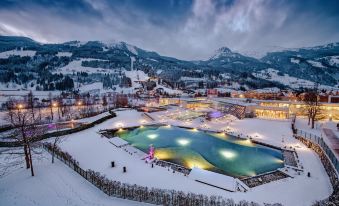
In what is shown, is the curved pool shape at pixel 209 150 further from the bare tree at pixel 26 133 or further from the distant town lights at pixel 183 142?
the bare tree at pixel 26 133

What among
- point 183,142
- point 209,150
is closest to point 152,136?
point 183,142

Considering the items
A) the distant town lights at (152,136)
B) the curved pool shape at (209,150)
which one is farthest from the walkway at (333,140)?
the distant town lights at (152,136)

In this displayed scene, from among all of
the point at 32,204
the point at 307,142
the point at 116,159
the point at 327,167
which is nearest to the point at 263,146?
the point at 307,142

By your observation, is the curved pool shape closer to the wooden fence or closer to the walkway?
the walkway

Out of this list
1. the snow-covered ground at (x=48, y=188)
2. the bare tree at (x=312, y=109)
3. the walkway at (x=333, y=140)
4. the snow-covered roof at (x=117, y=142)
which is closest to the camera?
the snow-covered ground at (x=48, y=188)

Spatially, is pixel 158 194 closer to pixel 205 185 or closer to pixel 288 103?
pixel 205 185

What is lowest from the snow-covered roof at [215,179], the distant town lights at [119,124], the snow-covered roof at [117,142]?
the snow-covered roof at [215,179]
